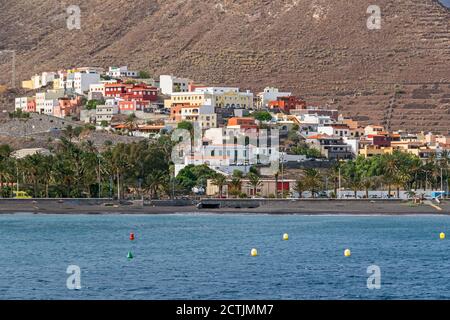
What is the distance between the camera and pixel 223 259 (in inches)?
2618

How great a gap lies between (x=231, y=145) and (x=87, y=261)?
348ft

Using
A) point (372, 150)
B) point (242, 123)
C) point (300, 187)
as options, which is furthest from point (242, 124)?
point (300, 187)

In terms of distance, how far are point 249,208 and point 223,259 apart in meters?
57.1

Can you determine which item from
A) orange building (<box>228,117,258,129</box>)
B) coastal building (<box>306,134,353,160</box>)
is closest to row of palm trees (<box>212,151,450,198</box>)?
coastal building (<box>306,134,353,160</box>)

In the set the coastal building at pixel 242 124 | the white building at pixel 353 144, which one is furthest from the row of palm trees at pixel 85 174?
the white building at pixel 353 144

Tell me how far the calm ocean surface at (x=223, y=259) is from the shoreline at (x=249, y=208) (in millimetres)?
6727

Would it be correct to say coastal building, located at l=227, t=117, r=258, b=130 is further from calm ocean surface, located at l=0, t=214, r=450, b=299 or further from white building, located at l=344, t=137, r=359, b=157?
calm ocean surface, located at l=0, t=214, r=450, b=299

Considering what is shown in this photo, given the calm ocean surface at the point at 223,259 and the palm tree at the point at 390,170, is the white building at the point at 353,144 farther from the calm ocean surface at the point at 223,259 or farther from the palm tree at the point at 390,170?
the calm ocean surface at the point at 223,259

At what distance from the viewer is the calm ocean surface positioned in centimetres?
4984

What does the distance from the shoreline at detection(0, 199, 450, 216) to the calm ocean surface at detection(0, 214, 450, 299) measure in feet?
22.1

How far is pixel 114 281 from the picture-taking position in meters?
53.7

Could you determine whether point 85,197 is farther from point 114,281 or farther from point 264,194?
point 114,281

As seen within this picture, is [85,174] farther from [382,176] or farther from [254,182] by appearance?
[382,176]

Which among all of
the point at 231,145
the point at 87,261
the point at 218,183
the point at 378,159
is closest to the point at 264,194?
the point at 218,183
